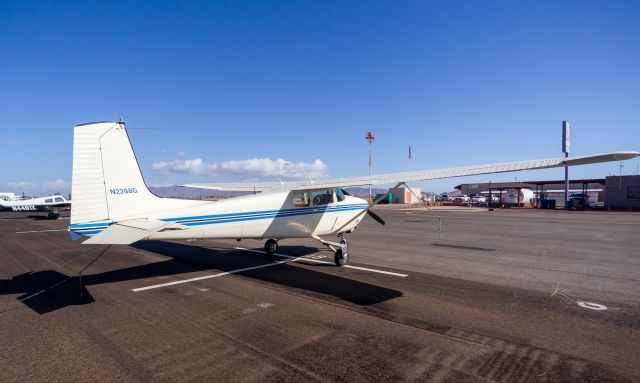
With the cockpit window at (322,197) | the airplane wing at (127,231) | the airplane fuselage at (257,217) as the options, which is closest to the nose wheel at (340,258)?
the airplane fuselage at (257,217)

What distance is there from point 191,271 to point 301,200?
3717 mm

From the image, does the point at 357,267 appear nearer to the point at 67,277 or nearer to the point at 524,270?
the point at 524,270

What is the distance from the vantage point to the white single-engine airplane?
23.6 feet

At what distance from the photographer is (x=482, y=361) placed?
423cm

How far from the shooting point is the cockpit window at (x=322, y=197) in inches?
414

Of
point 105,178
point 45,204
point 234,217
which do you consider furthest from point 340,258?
point 45,204

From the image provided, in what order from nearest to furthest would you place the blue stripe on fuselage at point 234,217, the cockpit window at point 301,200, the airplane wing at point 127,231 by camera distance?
the airplane wing at point 127,231, the blue stripe on fuselage at point 234,217, the cockpit window at point 301,200

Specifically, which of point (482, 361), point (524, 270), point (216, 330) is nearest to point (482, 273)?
point (524, 270)

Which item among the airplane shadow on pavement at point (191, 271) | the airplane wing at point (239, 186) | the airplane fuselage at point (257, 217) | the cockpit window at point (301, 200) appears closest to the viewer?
the airplane shadow on pavement at point (191, 271)

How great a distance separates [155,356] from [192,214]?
4387 mm

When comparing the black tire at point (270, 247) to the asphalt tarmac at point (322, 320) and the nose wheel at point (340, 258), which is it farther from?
the nose wheel at point (340, 258)

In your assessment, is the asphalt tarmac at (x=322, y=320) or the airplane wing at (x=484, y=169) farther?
the airplane wing at (x=484, y=169)

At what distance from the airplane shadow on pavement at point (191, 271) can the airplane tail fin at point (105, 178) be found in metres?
1.70

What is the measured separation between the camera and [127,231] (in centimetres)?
691
